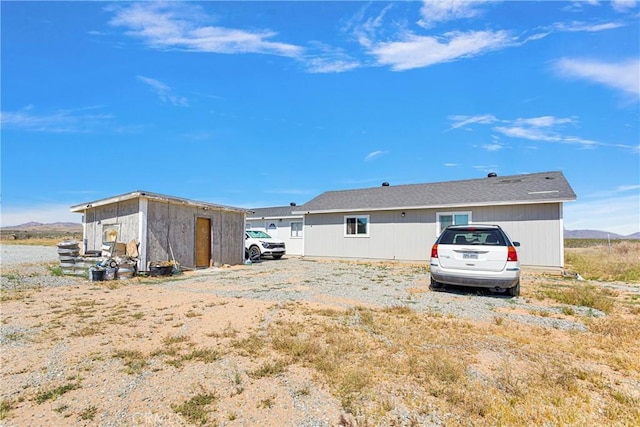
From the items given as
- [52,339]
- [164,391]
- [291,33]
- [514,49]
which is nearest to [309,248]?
[291,33]

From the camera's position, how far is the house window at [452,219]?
572 inches

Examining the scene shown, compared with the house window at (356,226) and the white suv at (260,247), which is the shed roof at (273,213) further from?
the house window at (356,226)

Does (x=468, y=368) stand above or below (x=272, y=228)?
below

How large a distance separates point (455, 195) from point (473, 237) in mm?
8500

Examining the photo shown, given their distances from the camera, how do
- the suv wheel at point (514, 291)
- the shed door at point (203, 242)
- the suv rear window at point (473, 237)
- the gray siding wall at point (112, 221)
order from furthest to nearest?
the shed door at point (203, 242), the gray siding wall at point (112, 221), the suv wheel at point (514, 291), the suv rear window at point (473, 237)

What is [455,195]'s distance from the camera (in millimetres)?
15430

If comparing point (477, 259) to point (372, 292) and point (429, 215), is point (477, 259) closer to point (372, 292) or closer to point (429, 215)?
point (372, 292)

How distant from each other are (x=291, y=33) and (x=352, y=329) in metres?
9.41

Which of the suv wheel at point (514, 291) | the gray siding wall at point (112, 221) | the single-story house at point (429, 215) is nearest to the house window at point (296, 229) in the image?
the single-story house at point (429, 215)

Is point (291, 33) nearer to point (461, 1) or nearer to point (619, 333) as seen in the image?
point (461, 1)

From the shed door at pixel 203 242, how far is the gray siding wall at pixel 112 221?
253cm

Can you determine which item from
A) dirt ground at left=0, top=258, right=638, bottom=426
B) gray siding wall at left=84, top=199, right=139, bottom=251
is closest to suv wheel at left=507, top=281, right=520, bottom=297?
dirt ground at left=0, top=258, right=638, bottom=426

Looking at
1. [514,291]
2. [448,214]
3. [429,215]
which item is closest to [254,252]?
[429,215]

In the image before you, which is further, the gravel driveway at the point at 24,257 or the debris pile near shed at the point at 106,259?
the gravel driveway at the point at 24,257
